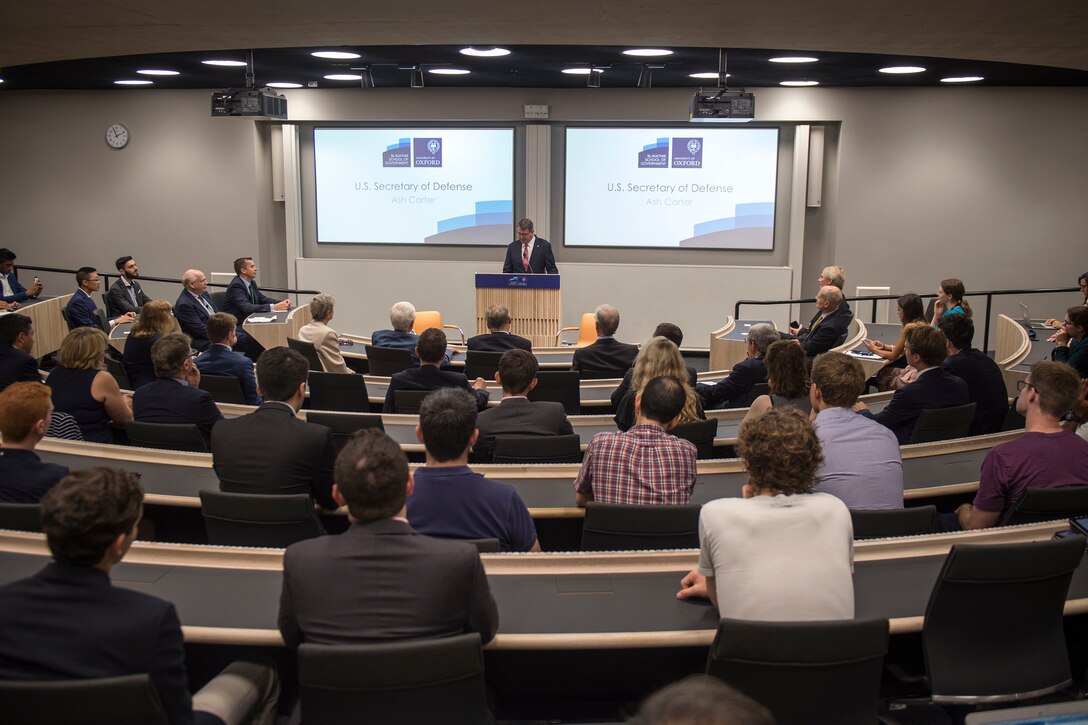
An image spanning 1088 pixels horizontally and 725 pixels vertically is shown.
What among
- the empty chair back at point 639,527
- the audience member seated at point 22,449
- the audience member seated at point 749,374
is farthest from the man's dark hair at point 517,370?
the audience member seated at point 22,449

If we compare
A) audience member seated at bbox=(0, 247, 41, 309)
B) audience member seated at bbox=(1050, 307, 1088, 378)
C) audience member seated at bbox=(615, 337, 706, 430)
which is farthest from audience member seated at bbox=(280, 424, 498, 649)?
audience member seated at bbox=(0, 247, 41, 309)

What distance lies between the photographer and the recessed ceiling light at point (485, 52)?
26.2ft

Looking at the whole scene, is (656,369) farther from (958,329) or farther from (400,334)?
(400,334)

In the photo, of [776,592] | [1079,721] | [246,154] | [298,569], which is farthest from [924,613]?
[246,154]

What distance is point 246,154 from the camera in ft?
38.9

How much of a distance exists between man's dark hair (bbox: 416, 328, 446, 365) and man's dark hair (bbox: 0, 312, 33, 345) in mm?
2299

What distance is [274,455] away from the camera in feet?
11.9

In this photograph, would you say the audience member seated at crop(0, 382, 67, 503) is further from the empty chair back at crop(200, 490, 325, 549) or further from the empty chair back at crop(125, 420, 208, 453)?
the empty chair back at crop(125, 420, 208, 453)

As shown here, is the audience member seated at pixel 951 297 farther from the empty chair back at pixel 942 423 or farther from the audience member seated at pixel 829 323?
the empty chair back at pixel 942 423

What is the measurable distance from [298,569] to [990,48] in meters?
6.09

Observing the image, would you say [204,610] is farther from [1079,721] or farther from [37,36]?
[37,36]

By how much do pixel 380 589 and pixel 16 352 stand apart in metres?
4.12

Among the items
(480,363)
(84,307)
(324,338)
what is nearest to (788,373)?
(480,363)

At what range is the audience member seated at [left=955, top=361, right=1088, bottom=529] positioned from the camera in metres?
3.43
